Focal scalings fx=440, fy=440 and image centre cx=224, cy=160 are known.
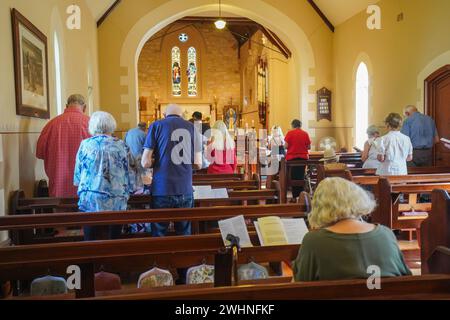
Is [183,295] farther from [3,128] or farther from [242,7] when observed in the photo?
[242,7]

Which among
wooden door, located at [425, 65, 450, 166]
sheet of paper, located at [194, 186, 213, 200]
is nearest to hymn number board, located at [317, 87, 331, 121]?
wooden door, located at [425, 65, 450, 166]

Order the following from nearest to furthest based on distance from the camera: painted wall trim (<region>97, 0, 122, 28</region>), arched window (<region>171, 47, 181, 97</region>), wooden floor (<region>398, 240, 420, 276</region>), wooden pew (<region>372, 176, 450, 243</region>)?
wooden pew (<region>372, 176, 450, 243</region>)
wooden floor (<region>398, 240, 420, 276</region>)
painted wall trim (<region>97, 0, 122, 28</region>)
arched window (<region>171, 47, 181, 97</region>)

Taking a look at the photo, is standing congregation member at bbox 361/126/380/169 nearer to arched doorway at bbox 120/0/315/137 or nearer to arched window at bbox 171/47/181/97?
arched doorway at bbox 120/0/315/137

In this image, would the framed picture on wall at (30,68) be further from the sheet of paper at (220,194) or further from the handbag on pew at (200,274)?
the handbag on pew at (200,274)

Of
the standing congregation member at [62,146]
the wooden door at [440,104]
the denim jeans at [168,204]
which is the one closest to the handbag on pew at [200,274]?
the denim jeans at [168,204]

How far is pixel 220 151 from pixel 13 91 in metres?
2.88

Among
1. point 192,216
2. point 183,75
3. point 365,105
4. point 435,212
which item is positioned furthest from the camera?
point 183,75

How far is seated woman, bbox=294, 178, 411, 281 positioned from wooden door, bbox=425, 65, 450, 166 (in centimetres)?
588

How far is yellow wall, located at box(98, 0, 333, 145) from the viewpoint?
10.1 m

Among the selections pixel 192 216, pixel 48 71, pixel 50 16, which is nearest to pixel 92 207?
pixel 192 216

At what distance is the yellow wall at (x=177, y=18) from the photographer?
10055 mm

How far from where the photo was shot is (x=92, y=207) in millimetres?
3383

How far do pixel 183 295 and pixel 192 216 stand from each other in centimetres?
162

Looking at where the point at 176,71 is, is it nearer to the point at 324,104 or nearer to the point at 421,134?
the point at 324,104
